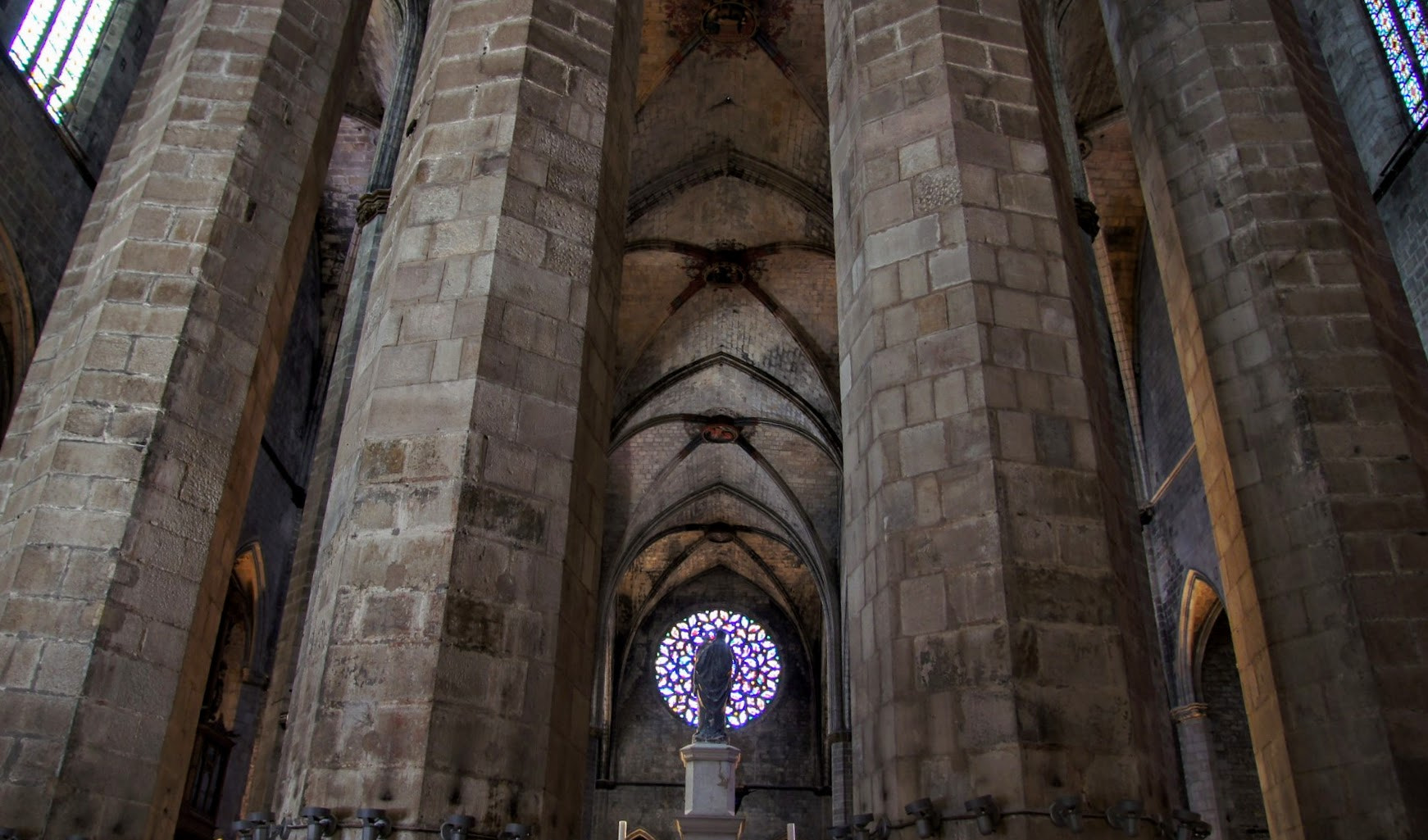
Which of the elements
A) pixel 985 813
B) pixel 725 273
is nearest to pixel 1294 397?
pixel 985 813

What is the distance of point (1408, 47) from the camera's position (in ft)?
33.3

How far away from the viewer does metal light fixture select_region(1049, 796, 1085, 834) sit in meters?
3.66

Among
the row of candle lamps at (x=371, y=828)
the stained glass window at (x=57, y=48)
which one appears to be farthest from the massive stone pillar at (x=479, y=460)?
the stained glass window at (x=57, y=48)

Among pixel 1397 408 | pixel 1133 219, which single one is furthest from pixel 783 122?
pixel 1397 408

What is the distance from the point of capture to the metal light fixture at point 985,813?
370cm

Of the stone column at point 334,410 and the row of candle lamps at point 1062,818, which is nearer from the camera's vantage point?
the row of candle lamps at point 1062,818

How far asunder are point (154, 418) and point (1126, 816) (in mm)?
4748

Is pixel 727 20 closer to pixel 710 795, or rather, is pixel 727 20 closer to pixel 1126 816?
pixel 710 795

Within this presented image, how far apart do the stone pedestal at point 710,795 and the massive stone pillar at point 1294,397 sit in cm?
604

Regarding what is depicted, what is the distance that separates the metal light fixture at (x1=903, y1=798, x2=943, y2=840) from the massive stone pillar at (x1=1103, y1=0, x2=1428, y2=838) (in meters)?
2.28

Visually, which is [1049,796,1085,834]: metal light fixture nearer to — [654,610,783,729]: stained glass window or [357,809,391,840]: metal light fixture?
[357,809,391,840]: metal light fixture

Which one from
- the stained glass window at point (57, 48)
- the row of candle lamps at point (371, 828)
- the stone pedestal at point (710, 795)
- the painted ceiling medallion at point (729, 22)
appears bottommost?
the row of candle lamps at point (371, 828)

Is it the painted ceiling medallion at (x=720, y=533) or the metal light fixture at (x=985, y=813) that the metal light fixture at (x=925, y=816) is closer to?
the metal light fixture at (x=985, y=813)

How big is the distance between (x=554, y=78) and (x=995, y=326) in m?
2.47
